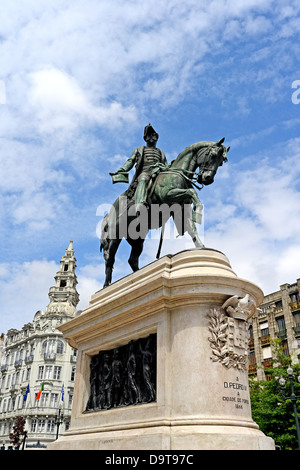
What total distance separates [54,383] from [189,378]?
201ft

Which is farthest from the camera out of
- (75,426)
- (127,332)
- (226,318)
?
(75,426)

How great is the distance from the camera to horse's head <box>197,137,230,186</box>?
37.5ft

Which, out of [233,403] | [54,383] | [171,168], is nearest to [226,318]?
A: [233,403]

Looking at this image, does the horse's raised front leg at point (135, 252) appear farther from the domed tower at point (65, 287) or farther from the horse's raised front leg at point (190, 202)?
the domed tower at point (65, 287)

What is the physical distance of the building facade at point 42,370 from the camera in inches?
2415

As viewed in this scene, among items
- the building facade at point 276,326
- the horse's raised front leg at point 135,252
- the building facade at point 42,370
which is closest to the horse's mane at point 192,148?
the horse's raised front leg at point 135,252

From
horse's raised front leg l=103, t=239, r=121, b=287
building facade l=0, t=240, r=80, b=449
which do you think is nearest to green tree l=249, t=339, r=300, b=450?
horse's raised front leg l=103, t=239, r=121, b=287

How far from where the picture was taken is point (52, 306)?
7269cm

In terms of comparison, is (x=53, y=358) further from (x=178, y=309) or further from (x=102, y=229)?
(x=178, y=309)

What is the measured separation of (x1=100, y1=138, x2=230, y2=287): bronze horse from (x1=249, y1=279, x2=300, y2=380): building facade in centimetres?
3629

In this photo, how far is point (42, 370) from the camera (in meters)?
65.8

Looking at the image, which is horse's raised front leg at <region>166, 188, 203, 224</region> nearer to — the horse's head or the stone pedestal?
the horse's head

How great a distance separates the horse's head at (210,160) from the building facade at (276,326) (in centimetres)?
3707
